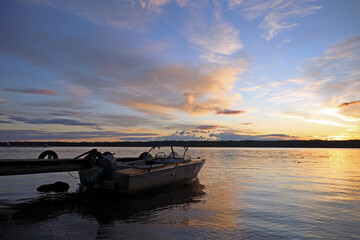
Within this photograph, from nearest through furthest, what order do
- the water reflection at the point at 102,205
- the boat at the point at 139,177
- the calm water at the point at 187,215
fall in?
the calm water at the point at 187,215 < the water reflection at the point at 102,205 < the boat at the point at 139,177

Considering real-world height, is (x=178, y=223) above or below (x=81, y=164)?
below

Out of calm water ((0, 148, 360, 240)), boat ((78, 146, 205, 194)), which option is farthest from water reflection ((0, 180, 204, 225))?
boat ((78, 146, 205, 194))

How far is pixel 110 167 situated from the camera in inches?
455

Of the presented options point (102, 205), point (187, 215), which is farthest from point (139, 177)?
point (187, 215)

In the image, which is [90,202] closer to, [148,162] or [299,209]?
[148,162]

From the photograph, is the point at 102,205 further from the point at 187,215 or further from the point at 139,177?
the point at 187,215

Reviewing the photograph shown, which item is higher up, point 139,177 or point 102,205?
point 139,177

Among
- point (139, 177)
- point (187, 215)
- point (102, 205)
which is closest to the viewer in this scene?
point (187, 215)

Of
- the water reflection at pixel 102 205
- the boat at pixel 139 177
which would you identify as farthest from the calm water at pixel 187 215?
the boat at pixel 139 177

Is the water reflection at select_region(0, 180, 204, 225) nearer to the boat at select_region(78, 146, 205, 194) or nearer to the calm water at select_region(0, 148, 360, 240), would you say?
the calm water at select_region(0, 148, 360, 240)

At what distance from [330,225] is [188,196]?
19.6 feet

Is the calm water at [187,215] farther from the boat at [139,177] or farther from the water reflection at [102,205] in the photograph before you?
the boat at [139,177]

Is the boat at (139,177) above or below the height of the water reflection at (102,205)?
above

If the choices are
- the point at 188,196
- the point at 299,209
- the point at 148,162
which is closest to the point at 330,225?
the point at 299,209
